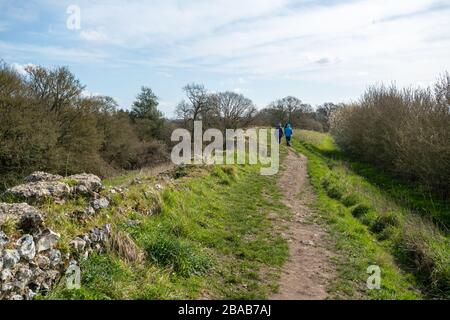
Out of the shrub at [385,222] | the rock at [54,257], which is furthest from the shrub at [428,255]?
the rock at [54,257]

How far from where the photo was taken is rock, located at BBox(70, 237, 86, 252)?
18.1ft

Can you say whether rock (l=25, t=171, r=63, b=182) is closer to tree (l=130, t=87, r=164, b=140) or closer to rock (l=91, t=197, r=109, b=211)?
rock (l=91, t=197, r=109, b=211)

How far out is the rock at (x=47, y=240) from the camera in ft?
16.7

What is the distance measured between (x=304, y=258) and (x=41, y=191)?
4905 millimetres

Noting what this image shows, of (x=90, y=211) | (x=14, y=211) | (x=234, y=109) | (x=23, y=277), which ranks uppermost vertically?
(x=234, y=109)

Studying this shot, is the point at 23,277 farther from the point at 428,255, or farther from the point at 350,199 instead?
the point at 350,199

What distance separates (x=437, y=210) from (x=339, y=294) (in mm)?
9853

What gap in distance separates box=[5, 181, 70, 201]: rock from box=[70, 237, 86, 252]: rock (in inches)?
55.1

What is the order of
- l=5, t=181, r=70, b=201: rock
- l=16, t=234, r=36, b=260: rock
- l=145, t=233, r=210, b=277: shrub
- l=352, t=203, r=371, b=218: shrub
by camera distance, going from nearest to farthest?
l=16, t=234, r=36, b=260: rock → l=145, t=233, r=210, b=277: shrub → l=5, t=181, r=70, b=201: rock → l=352, t=203, r=371, b=218: shrub

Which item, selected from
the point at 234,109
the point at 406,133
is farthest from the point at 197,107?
the point at 406,133

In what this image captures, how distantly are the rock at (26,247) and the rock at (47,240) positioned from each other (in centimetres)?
15

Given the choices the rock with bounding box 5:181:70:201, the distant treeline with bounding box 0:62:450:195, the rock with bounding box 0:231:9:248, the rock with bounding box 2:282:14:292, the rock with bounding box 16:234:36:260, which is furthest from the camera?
the distant treeline with bounding box 0:62:450:195

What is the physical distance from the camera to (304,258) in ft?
24.3

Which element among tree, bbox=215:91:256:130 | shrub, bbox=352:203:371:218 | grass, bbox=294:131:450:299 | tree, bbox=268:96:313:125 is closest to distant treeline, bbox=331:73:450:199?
grass, bbox=294:131:450:299
